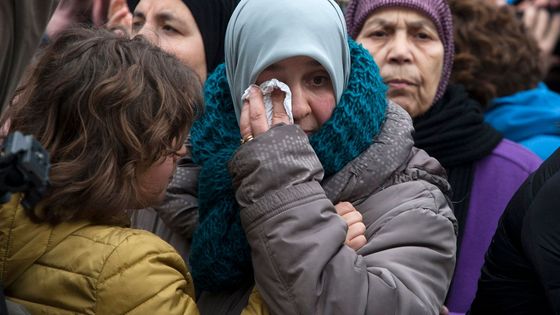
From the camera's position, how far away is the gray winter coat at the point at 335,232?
2.45m

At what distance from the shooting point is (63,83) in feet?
8.29

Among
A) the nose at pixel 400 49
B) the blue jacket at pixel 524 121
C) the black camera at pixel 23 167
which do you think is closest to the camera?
the black camera at pixel 23 167

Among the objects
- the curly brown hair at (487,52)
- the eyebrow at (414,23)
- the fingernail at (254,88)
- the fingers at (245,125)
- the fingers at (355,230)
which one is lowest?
the curly brown hair at (487,52)

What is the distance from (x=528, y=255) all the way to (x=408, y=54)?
4.85ft

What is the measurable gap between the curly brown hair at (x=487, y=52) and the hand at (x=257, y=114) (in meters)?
2.12

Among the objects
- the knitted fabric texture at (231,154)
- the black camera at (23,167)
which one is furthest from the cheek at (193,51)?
the black camera at (23,167)

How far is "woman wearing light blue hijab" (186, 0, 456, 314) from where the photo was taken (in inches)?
97.2

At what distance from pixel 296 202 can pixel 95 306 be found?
552 mm

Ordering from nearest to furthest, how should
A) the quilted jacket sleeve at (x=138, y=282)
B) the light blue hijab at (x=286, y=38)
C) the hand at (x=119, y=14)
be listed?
the quilted jacket sleeve at (x=138, y=282), the light blue hijab at (x=286, y=38), the hand at (x=119, y=14)

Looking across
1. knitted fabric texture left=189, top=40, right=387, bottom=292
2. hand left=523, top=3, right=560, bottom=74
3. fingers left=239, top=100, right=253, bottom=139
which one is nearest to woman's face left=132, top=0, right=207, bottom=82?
knitted fabric texture left=189, top=40, right=387, bottom=292

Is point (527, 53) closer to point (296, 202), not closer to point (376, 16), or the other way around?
point (376, 16)

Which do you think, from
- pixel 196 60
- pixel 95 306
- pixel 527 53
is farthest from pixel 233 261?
pixel 527 53

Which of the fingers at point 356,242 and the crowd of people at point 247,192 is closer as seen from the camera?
the crowd of people at point 247,192

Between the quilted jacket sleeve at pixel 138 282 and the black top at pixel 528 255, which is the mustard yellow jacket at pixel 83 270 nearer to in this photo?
the quilted jacket sleeve at pixel 138 282
